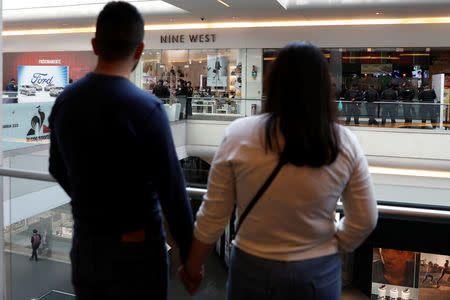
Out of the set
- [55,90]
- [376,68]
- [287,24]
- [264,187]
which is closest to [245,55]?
[287,24]

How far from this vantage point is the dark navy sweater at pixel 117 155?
166 cm

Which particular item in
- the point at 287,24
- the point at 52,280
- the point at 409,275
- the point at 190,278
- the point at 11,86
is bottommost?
the point at 52,280

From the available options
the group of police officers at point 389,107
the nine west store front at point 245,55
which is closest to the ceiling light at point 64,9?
the nine west store front at point 245,55

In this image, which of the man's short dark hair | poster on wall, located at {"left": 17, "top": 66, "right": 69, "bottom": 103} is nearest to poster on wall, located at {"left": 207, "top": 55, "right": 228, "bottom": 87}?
poster on wall, located at {"left": 17, "top": 66, "right": 69, "bottom": 103}

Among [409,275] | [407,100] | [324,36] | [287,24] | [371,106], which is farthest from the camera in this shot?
[287,24]

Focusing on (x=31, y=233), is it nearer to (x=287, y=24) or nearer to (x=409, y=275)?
(x=409, y=275)

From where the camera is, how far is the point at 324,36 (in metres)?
20.2

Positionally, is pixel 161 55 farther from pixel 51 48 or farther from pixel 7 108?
pixel 7 108

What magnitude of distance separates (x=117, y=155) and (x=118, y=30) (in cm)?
41

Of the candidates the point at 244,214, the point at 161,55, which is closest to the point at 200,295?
the point at 244,214

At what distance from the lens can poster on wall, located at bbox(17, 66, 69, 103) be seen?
20.2 meters

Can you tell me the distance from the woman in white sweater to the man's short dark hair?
1.50ft

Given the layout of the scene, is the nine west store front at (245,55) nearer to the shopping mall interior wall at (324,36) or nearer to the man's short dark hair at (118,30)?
the shopping mall interior wall at (324,36)

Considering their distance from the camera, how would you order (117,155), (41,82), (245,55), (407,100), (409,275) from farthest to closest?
(245,55)
(41,82)
(407,100)
(409,275)
(117,155)
